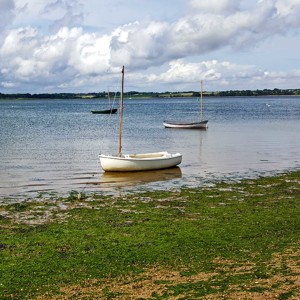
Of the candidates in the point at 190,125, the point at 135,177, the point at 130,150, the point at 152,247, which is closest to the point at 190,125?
the point at 190,125

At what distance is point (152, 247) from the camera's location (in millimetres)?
16547

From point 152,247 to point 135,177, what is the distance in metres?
19.3

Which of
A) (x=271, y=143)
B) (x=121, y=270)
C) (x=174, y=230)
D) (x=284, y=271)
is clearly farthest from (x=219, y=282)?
(x=271, y=143)

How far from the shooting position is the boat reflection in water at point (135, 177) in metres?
33.2

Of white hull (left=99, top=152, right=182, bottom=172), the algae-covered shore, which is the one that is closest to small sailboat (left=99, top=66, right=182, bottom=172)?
white hull (left=99, top=152, right=182, bottom=172)

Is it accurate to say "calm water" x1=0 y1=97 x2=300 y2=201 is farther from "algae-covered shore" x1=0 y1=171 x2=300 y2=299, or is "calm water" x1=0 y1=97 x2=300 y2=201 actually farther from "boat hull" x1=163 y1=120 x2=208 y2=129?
"boat hull" x1=163 y1=120 x2=208 y2=129

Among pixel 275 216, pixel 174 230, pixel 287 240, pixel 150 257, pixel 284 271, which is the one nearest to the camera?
pixel 284 271

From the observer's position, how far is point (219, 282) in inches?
499

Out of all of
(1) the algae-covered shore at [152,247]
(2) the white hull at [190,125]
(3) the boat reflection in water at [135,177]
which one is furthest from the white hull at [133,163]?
(2) the white hull at [190,125]

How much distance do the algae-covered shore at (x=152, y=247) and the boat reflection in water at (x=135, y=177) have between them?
6.46 meters

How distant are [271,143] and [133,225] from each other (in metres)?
42.6

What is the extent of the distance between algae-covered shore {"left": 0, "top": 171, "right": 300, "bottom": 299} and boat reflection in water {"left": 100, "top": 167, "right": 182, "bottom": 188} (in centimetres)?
646

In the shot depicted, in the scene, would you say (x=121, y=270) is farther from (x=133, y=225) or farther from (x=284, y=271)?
(x=133, y=225)

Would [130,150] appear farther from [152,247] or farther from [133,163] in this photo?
[152,247]
